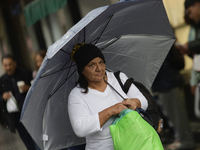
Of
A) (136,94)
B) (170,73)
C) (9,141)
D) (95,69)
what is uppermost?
(95,69)

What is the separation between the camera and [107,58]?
11.1 feet

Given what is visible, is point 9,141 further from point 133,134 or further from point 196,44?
point 196,44

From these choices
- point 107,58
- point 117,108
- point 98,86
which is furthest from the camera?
point 107,58

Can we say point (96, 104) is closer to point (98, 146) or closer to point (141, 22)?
point (98, 146)

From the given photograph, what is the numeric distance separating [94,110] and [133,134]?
43cm

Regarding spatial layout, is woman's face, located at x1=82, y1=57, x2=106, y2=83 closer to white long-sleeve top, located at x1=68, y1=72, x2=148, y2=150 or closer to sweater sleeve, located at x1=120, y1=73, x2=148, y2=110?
white long-sleeve top, located at x1=68, y1=72, x2=148, y2=150

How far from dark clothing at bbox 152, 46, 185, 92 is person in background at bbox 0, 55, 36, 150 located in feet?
5.91

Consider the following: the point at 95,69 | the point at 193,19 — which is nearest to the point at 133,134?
the point at 95,69

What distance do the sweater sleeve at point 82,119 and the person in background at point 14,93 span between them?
73.3 inches

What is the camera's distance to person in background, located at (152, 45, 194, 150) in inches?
177

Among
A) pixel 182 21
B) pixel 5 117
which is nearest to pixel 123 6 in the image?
pixel 182 21

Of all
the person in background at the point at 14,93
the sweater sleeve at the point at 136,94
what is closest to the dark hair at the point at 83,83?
the sweater sleeve at the point at 136,94

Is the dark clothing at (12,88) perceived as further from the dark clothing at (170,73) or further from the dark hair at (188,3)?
the dark hair at (188,3)

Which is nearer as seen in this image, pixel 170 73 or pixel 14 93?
pixel 14 93
